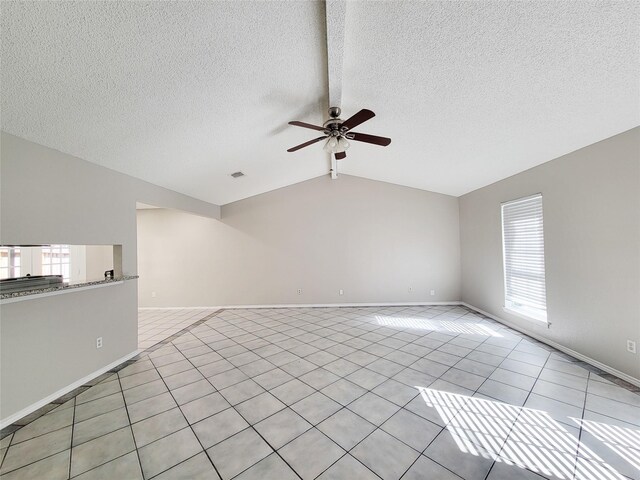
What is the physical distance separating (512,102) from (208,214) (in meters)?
5.47

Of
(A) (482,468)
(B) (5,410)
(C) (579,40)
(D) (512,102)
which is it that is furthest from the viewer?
(D) (512,102)

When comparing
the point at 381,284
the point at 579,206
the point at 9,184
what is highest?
the point at 9,184

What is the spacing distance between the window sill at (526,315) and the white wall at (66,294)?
586 cm

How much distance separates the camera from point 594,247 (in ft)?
8.83

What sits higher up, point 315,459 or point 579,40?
point 579,40

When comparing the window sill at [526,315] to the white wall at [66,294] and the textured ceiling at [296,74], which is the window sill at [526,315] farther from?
the white wall at [66,294]

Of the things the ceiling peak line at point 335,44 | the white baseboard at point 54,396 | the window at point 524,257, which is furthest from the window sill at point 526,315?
the white baseboard at point 54,396

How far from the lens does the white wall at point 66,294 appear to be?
80.0 inches

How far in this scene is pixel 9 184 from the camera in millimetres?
2021

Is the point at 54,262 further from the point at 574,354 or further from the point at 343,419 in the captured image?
the point at 574,354

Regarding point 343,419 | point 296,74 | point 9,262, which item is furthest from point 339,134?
point 9,262

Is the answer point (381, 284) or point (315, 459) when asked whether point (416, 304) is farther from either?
point (315, 459)

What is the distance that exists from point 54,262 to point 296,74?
4.26 meters

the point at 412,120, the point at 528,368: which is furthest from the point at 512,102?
the point at 528,368
